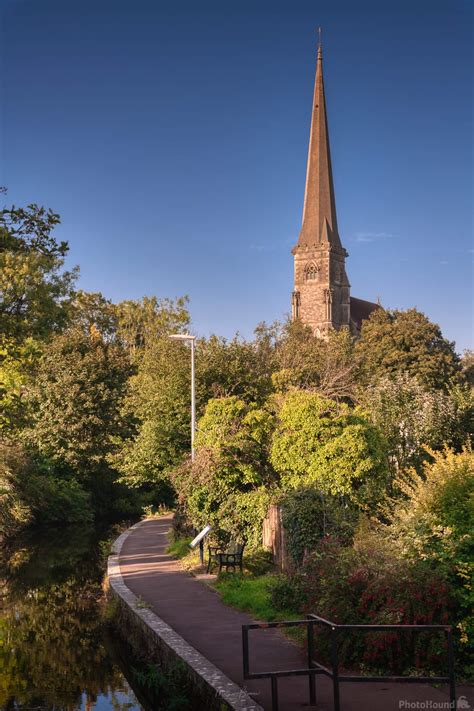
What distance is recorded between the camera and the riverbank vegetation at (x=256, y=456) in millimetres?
11164

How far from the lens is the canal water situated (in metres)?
12.5

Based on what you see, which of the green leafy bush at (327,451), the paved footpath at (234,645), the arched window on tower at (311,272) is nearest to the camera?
the paved footpath at (234,645)

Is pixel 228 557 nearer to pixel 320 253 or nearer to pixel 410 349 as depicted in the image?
pixel 410 349

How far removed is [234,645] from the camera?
39.7 feet

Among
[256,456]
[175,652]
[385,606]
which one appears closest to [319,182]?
[256,456]

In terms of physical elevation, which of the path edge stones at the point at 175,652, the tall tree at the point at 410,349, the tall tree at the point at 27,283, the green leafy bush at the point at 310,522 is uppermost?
the tall tree at the point at 410,349

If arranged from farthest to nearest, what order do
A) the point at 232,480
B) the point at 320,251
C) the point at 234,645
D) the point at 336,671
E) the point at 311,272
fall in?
1. the point at 311,272
2. the point at 320,251
3. the point at 232,480
4. the point at 234,645
5. the point at 336,671

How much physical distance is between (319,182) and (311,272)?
10.6 meters

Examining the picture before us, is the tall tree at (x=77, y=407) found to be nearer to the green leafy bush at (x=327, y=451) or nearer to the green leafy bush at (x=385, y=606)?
the green leafy bush at (x=327, y=451)

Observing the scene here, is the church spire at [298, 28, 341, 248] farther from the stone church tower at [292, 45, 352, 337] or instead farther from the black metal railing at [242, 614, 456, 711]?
the black metal railing at [242, 614, 456, 711]

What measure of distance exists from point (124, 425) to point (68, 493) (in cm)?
468

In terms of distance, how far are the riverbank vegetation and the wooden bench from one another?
0.73m

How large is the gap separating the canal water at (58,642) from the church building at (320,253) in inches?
2682

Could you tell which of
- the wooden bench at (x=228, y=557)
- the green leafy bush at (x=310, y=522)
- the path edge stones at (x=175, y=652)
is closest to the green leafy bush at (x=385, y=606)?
the path edge stones at (x=175, y=652)
